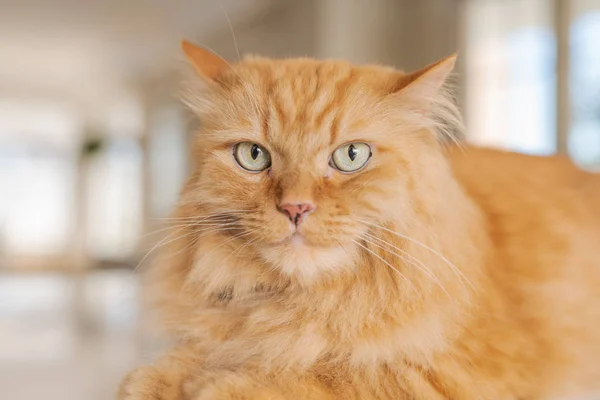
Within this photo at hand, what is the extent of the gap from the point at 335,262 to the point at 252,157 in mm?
233

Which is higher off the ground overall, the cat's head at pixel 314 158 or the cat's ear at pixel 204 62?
the cat's ear at pixel 204 62

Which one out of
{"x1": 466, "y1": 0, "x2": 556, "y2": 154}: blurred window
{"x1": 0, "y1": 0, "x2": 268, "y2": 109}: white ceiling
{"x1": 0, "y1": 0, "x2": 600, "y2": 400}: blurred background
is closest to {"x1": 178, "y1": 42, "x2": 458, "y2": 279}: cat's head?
{"x1": 0, "y1": 0, "x2": 600, "y2": 400}: blurred background

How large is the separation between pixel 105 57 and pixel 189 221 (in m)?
8.41

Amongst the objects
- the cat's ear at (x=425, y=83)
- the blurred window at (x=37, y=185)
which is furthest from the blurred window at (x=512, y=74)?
the blurred window at (x=37, y=185)

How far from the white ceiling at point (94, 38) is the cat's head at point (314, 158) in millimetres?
3987

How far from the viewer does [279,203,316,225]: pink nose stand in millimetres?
926

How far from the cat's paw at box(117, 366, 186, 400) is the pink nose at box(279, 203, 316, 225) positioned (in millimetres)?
345

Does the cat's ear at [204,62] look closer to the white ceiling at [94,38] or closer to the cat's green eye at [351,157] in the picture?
the cat's green eye at [351,157]

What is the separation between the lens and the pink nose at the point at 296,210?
93cm

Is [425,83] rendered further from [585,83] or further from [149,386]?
[585,83]

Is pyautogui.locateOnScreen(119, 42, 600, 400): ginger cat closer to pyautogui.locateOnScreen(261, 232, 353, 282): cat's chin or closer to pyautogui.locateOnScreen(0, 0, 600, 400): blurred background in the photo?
pyautogui.locateOnScreen(261, 232, 353, 282): cat's chin

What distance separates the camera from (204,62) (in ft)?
3.89

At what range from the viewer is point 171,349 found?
1.14 meters

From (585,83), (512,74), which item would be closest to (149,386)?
(585,83)
